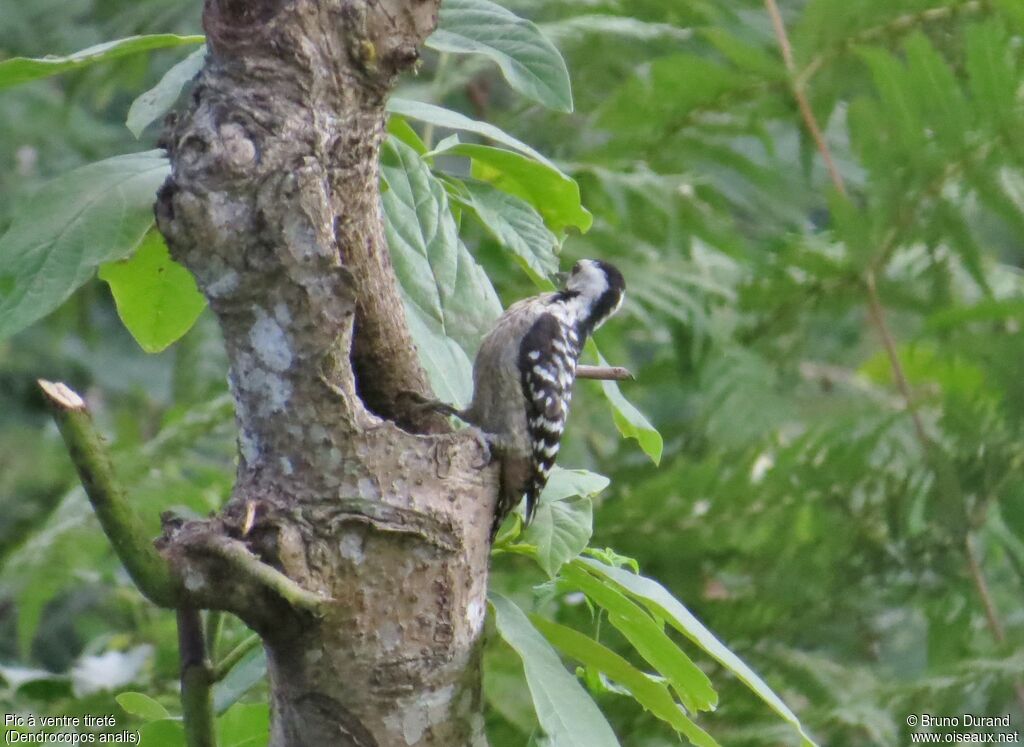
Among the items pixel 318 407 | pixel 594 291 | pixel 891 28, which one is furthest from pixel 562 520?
pixel 891 28

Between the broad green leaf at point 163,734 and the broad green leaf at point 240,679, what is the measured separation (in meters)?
0.05

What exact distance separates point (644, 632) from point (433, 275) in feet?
1.38

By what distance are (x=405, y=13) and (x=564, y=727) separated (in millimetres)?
683

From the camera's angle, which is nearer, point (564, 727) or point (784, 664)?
point (564, 727)

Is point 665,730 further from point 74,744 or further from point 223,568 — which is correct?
point 223,568

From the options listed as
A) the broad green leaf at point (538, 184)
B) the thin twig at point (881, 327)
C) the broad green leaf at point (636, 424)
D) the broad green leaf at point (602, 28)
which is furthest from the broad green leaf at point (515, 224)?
the thin twig at point (881, 327)

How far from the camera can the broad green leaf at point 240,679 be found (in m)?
1.23

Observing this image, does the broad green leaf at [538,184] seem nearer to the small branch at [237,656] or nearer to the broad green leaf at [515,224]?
the broad green leaf at [515,224]

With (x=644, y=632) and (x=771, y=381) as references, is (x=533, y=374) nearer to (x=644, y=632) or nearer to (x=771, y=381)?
(x=644, y=632)

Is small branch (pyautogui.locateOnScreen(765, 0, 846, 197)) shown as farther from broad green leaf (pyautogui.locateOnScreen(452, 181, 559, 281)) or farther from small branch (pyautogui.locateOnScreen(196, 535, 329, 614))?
small branch (pyautogui.locateOnScreen(196, 535, 329, 614))

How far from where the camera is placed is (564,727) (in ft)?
3.73

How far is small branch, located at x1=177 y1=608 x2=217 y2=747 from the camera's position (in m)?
1.12

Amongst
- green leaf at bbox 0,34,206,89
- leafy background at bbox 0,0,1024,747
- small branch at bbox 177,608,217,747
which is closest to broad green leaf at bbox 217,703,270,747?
small branch at bbox 177,608,217,747

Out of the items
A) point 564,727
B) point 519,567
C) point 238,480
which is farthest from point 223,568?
point 519,567
